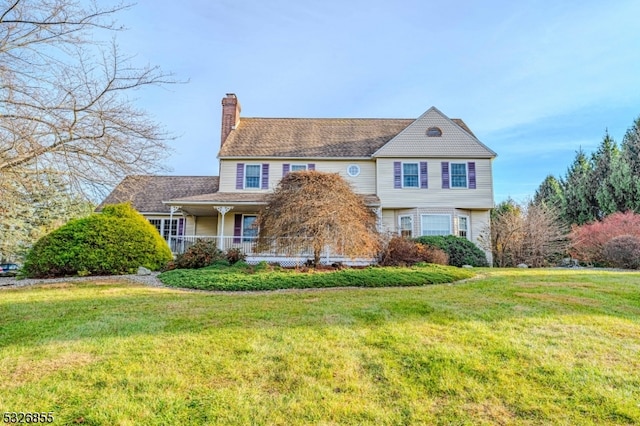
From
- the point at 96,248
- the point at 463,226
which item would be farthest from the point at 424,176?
the point at 96,248

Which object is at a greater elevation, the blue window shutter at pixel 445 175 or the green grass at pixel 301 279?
the blue window shutter at pixel 445 175

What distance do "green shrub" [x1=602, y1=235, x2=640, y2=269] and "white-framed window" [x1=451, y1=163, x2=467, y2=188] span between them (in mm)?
6357

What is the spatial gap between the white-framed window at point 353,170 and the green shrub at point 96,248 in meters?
10.2

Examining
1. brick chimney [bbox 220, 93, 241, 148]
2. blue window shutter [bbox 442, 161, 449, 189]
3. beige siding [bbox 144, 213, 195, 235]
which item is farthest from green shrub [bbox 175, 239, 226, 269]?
blue window shutter [bbox 442, 161, 449, 189]

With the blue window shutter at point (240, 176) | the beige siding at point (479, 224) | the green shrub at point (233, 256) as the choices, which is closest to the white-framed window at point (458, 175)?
the beige siding at point (479, 224)

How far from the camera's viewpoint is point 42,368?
395 cm

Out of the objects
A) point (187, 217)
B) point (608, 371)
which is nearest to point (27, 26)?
point (608, 371)

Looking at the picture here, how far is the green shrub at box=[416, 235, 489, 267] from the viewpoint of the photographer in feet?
50.2

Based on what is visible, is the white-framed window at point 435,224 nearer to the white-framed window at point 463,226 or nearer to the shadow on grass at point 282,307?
the white-framed window at point 463,226

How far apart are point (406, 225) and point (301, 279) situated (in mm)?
9412

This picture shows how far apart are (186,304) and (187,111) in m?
6.72

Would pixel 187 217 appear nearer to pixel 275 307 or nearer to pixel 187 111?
pixel 187 111

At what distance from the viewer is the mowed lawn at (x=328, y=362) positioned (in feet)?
10.2

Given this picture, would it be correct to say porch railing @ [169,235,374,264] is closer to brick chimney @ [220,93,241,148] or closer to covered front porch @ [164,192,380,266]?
covered front porch @ [164,192,380,266]
